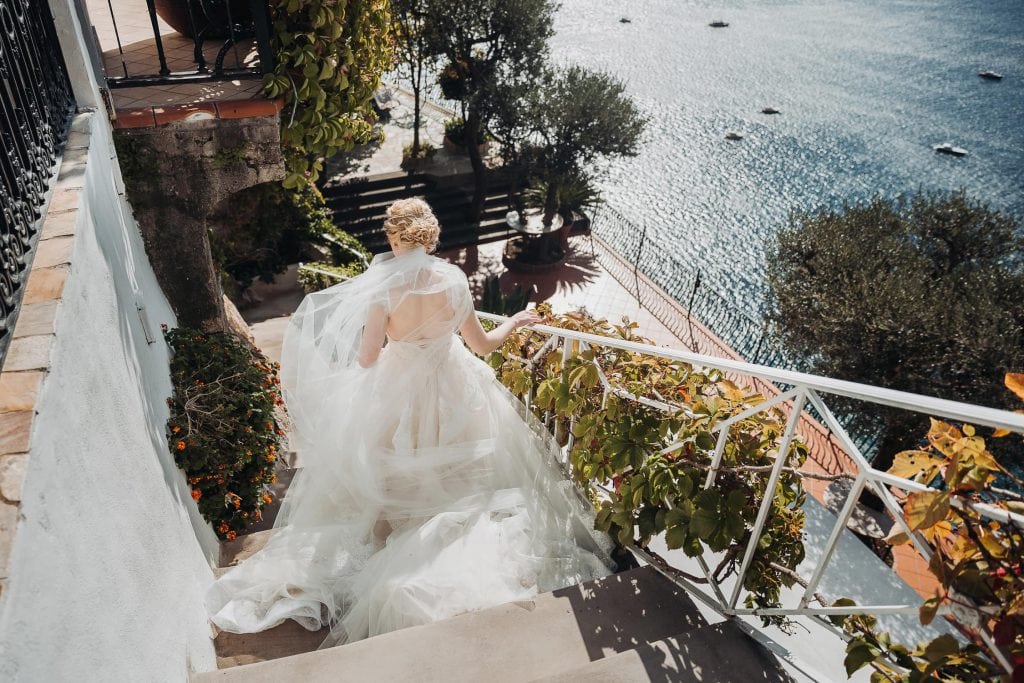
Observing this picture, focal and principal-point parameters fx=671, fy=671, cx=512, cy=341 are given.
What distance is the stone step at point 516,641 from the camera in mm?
2398

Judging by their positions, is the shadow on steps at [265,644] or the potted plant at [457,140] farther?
the potted plant at [457,140]

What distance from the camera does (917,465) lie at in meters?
1.50

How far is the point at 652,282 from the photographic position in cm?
1470

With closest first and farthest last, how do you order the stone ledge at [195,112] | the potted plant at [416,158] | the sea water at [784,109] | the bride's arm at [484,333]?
the bride's arm at [484,333], the stone ledge at [195,112], the potted plant at [416,158], the sea water at [784,109]

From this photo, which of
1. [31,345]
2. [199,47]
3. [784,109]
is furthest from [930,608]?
[784,109]

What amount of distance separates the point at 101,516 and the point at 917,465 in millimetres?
2010

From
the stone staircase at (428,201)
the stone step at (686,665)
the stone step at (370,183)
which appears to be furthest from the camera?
the stone step at (370,183)

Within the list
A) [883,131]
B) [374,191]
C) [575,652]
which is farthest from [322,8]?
[883,131]

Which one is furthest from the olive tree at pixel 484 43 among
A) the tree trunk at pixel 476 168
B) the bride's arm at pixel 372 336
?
the bride's arm at pixel 372 336

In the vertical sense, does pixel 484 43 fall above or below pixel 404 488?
above

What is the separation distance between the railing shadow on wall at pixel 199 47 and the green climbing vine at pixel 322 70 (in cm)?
15

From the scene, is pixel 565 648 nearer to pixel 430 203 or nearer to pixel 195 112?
pixel 195 112

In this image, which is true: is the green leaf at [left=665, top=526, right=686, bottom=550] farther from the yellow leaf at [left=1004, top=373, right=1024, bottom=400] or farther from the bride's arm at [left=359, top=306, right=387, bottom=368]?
the bride's arm at [left=359, top=306, right=387, bottom=368]

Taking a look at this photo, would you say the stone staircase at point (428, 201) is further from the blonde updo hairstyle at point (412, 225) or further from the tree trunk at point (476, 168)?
the blonde updo hairstyle at point (412, 225)
